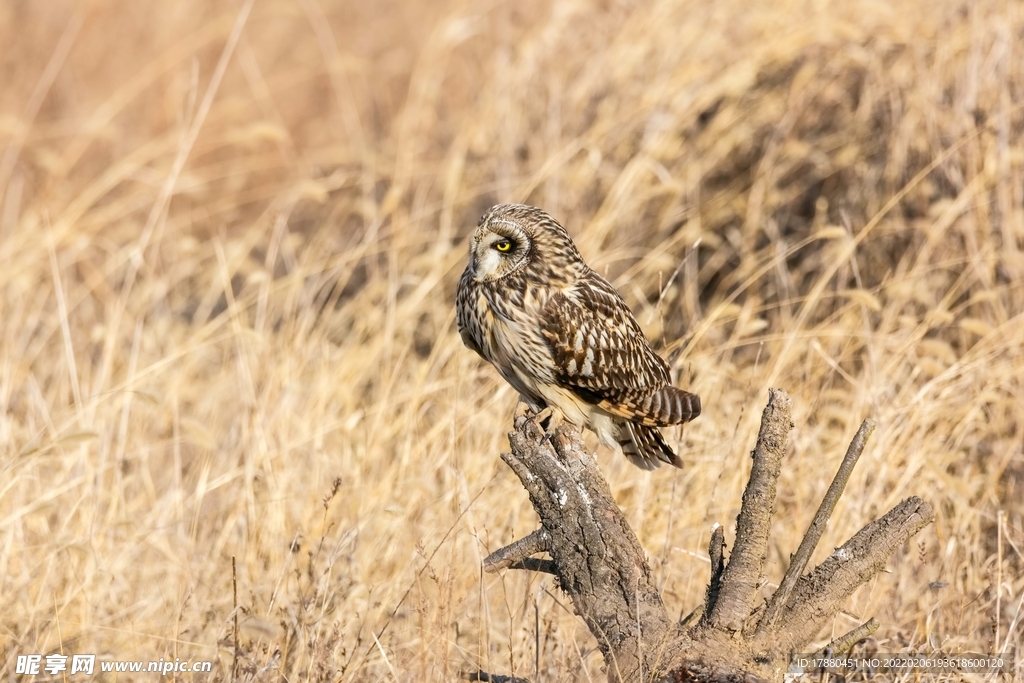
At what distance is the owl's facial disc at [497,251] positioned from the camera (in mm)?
3291

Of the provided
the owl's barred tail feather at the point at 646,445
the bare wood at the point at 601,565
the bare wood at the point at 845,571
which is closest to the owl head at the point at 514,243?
the owl's barred tail feather at the point at 646,445

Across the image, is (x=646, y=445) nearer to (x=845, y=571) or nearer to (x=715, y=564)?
(x=715, y=564)

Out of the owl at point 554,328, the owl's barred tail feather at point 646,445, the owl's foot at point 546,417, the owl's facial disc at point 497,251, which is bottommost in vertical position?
the owl's barred tail feather at point 646,445

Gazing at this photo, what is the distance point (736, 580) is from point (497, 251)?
4.23 feet

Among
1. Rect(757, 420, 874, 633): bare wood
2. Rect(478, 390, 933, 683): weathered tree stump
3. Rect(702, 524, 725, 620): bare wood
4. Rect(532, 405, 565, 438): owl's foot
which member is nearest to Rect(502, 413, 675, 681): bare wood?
Rect(478, 390, 933, 683): weathered tree stump

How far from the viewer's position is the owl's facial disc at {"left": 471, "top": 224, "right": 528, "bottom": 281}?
329 cm

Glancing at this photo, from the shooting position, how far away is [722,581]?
8.27 feet

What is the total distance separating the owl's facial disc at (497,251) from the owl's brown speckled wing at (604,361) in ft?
0.54

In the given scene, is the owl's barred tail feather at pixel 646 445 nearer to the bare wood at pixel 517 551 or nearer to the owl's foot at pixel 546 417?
the owl's foot at pixel 546 417

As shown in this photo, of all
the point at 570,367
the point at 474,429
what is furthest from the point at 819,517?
the point at 474,429

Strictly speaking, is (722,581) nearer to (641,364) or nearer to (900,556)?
(641,364)

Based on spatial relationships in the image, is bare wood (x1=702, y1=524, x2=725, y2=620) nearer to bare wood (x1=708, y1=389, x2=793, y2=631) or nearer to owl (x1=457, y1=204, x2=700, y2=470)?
bare wood (x1=708, y1=389, x2=793, y2=631)

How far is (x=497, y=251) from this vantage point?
11.0ft

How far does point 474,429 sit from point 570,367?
98cm
